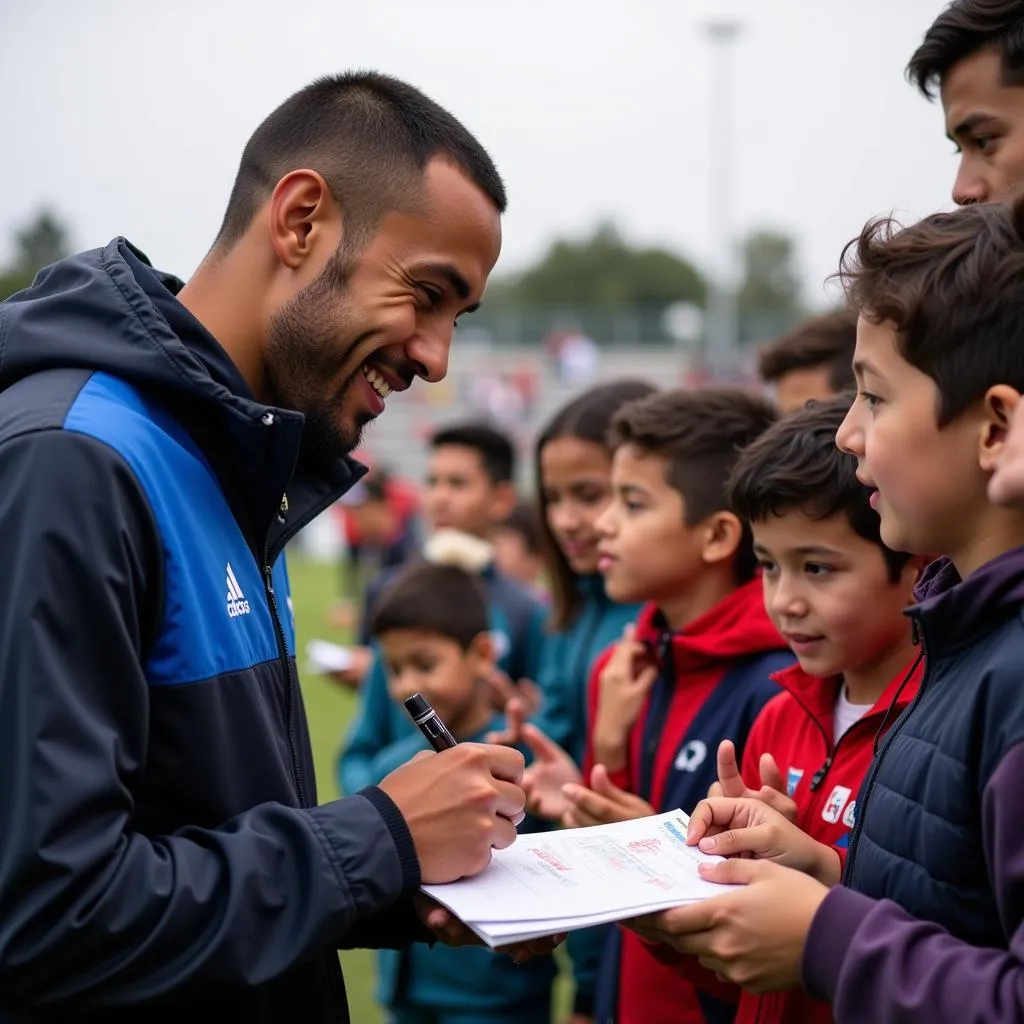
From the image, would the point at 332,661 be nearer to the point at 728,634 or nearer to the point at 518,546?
the point at 518,546

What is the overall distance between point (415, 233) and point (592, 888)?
4.00 feet

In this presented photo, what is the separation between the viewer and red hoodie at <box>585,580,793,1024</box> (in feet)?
10.4

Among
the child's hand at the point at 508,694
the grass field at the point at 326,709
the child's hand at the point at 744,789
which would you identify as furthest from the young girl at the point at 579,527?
the child's hand at the point at 744,789

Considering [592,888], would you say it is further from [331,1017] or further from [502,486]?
[502,486]

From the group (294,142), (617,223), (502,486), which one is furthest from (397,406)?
(617,223)

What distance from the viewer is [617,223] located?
86938 millimetres

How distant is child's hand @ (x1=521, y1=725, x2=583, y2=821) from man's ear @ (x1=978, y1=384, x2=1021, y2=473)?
1.98m

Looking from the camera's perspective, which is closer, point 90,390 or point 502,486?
point 90,390

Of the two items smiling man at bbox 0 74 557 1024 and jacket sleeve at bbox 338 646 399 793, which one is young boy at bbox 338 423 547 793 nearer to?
jacket sleeve at bbox 338 646 399 793

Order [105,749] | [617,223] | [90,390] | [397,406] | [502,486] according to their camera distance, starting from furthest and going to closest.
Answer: [617,223] → [397,406] → [502,486] → [90,390] → [105,749]

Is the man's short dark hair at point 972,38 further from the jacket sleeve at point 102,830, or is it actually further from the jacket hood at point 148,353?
the jacket sleeve at point 102,830

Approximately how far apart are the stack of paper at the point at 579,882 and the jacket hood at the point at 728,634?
2.96 ft

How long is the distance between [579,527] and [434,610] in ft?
2.12

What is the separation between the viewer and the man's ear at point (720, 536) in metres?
3.49
